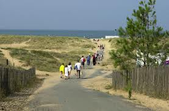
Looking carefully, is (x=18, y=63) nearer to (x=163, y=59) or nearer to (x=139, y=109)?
(x=163, y=59)

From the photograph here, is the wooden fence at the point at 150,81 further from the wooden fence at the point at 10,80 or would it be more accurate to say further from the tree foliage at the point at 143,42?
the wooden fence at the point at 10,80

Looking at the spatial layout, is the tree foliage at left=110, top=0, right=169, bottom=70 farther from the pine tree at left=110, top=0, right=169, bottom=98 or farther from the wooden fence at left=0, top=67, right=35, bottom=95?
the wooden fence at left=0, top=67, right=35, bottom=95

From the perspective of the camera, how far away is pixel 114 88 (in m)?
24.5

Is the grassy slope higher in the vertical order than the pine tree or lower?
lower

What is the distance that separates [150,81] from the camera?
769 inches

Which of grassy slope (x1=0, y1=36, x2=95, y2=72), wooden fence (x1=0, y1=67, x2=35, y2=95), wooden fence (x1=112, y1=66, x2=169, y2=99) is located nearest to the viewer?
wooden fence (x1=112, y1=66, x2=169, y2=99)

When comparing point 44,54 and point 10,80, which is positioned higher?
point 10,80

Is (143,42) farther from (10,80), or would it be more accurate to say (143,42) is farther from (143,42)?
(10,80)

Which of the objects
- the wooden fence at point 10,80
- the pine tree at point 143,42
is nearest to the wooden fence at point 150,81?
the pine tree at point 143,42

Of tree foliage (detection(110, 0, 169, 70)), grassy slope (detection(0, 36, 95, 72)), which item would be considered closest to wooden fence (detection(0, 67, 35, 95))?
tree foliage (detection(110, 0, 169, 70))

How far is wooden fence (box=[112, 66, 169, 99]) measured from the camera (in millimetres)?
18312

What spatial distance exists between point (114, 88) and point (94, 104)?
9.47m

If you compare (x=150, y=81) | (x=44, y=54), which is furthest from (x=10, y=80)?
(x=44, y=54)

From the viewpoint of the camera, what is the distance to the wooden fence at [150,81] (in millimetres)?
18312
